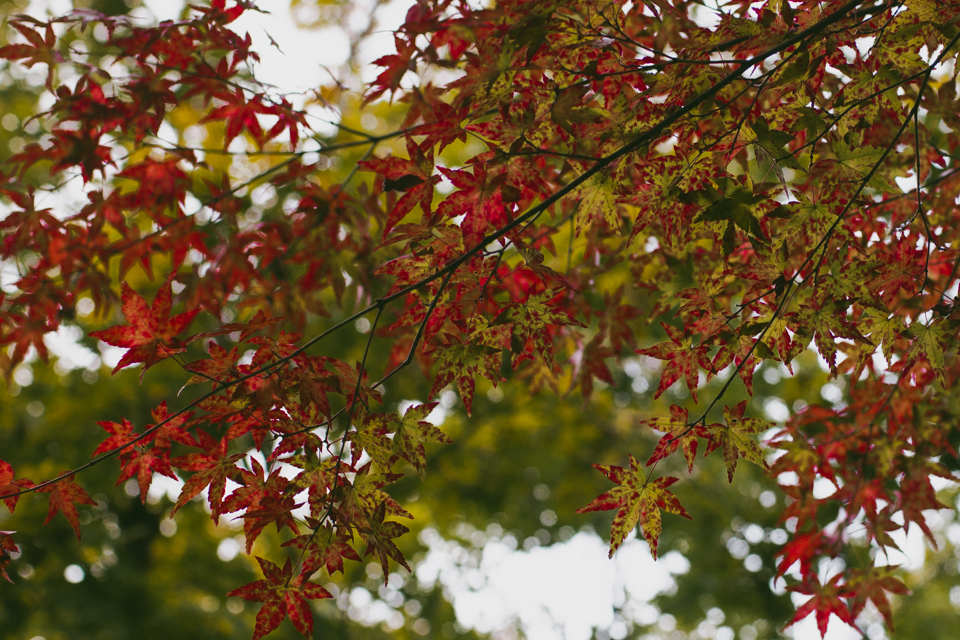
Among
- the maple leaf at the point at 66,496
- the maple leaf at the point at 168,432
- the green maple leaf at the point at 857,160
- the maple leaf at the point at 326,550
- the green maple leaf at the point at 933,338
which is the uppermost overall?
the green maple leaf at the point at 857,160

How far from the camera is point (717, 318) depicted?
5.30 ft

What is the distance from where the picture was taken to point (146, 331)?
1490 mm

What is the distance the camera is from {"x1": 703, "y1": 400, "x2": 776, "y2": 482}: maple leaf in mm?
1517

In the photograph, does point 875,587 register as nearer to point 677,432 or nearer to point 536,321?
point 677,432

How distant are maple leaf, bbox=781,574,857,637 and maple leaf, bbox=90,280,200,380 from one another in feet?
7.28

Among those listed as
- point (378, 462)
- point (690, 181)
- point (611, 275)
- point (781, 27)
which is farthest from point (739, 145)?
point (611, 275)

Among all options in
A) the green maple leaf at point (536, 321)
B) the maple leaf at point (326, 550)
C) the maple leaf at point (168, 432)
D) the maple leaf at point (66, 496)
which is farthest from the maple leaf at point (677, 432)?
the maple leaf at point (66, 496)

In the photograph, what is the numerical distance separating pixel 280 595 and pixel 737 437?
1101 mm

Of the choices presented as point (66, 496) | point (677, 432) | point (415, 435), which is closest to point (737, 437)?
point (677, 432)

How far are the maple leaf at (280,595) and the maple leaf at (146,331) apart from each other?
1.71 feet

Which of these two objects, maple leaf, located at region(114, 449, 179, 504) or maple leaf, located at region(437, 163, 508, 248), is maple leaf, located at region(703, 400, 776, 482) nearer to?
maple leaf, located at region(437, 163, 508, 248)

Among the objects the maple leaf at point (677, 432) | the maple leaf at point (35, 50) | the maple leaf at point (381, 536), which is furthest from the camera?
the maple leaf at point (35, 50)

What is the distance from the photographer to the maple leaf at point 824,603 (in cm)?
234

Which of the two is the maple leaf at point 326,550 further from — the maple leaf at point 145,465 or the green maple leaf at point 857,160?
the green maple leaf at point 857,160
